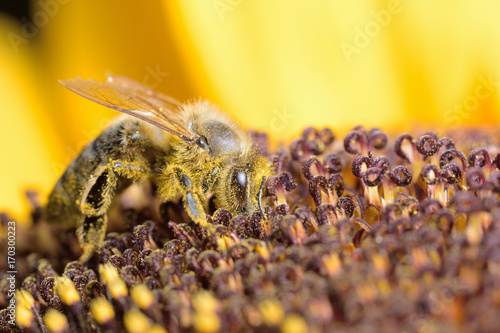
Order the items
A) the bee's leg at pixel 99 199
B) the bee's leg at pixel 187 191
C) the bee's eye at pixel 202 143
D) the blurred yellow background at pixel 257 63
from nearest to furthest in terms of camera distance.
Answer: the bee's leg at pixel 187 191 < the bee's eye at pixel 202 143 < the bee's leg at pixel 99 199 < the blurred yellow background at pixel 257 63

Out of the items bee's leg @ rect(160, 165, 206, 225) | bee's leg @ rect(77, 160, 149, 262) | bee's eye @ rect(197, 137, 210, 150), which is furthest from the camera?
bee's leg @ rect(77, 160, 149, 262)

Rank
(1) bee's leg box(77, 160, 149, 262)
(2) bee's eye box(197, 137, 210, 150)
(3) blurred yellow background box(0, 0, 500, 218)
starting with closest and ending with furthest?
(2) bee's eye box(197, 137, 210, 150)
(1) bee's leg box(77, 160, 149, 262)
(3) blurred yellow background box(0, 0, 500, 218)

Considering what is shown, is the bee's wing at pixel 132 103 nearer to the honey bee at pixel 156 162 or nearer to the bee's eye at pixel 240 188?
the honey bee at pixel 156 162

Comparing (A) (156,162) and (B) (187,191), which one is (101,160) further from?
(B) (187,191)

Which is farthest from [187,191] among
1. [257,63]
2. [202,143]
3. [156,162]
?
[257,63]

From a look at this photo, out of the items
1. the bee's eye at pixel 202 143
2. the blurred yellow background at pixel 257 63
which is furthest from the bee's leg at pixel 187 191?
the blurred yellow background at pixel 257 63

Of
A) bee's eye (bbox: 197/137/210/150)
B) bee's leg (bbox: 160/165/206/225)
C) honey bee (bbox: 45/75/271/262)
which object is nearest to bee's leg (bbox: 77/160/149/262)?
honey bee (bbox: 45/75/271/262)

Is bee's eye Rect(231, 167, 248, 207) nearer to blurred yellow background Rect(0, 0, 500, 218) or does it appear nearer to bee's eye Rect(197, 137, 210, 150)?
bee's eye Rect(197, 137, 210, 150)
